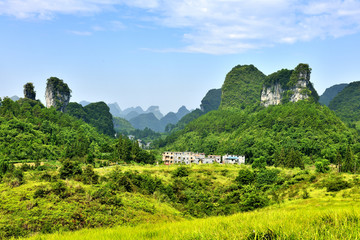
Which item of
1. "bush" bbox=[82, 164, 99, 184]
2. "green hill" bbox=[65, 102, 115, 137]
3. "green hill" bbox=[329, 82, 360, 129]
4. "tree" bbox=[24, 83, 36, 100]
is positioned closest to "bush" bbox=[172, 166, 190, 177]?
"bush" bbox=[82, 164, 99, 184]

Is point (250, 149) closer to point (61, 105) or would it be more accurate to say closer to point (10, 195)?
point (10, 195)

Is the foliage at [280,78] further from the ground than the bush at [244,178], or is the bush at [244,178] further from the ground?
the foliage at [280,78]

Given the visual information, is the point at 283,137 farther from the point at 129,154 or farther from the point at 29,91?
the point at 29,91

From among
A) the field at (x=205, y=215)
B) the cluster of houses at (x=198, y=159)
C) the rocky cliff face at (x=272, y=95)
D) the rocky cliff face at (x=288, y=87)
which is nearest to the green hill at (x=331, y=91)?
the rocky cliff face at (x=272, y=95)

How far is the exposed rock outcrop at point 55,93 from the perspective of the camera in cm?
7661

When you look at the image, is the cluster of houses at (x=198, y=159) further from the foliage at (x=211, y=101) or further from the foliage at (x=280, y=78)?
the foliage at (x=211, y=101)

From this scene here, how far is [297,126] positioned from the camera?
55906mm

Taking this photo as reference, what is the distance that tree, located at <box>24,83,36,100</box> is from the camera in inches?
2608

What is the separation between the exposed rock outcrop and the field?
55.7m

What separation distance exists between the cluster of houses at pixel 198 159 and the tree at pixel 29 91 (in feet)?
117

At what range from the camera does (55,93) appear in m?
77.1

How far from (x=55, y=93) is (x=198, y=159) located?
46.7 meters

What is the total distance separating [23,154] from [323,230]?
121ft

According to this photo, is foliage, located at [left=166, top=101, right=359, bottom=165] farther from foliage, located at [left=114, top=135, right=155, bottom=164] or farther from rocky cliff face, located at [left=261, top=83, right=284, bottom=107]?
foliage, located at [left=114, top=135, right=155, bottom=164]
